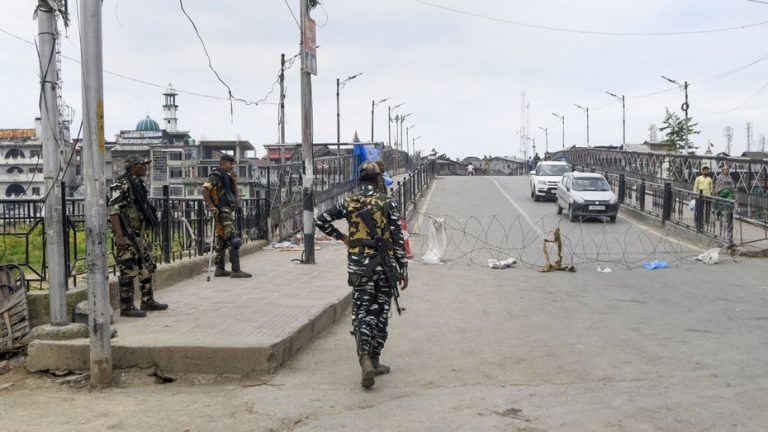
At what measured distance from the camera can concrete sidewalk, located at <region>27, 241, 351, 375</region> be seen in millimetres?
6328

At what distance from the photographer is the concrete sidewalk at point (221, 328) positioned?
6328 millimetres

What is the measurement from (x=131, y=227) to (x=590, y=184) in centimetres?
2003

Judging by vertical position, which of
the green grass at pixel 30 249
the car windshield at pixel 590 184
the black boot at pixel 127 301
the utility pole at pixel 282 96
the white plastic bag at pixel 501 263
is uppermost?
the utility pole at pixel 282 96

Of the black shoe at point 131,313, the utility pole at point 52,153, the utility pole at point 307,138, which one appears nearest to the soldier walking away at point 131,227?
the black shoe at point 131,313

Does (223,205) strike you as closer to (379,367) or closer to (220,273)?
(220,273)

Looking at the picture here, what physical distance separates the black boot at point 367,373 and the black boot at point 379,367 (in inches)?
10.9

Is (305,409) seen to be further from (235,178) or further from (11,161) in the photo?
(11,161)

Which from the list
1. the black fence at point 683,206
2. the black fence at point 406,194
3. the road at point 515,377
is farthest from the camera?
the black fence at point 406,194

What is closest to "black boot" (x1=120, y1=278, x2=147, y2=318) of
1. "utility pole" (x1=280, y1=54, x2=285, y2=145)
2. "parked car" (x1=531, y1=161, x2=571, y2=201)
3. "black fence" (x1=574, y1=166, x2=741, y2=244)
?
"black fence" (x1=574, y1=166, x2=741, y2=244)

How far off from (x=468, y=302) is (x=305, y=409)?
229 inches

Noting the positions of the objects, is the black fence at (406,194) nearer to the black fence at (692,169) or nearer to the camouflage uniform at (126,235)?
the black fence at (692,169)

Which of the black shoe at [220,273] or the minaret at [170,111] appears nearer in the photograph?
the black shoe at [220,273]

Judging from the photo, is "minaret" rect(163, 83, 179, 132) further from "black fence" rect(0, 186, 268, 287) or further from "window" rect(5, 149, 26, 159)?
"black fence" rect(0, 186, 268, 287)

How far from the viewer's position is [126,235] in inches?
301
